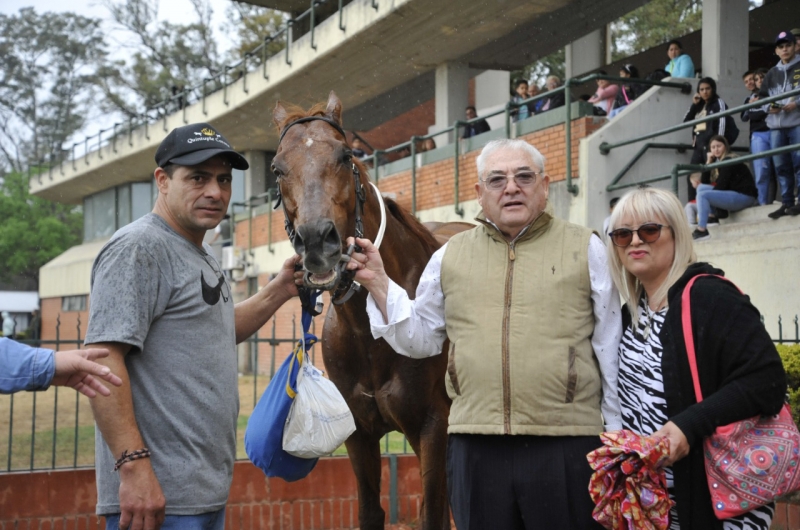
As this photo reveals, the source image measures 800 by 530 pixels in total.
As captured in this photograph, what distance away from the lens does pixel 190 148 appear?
3045 millimetres

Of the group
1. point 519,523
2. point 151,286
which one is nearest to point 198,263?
point 151,286

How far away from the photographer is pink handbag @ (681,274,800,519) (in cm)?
246

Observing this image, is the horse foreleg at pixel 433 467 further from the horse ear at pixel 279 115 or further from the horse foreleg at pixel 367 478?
the horse ear at pixel 279 115

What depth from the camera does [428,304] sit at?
3146 mm

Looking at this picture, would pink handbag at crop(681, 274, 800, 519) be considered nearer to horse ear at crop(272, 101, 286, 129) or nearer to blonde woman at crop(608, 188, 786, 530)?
blonde woman at crop(608, 188, 786, 530)

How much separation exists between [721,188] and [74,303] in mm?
32652

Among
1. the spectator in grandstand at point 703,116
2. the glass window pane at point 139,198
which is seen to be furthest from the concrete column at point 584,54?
the glass window pane at point 139,198

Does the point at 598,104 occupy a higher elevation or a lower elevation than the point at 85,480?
higher

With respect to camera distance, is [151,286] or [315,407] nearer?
[151,286]

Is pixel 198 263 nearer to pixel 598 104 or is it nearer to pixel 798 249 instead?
pixel 798 249

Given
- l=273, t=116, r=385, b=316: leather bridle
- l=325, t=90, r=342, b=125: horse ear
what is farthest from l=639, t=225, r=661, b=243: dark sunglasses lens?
l=325, t=90, r=342, b=125: horse ear

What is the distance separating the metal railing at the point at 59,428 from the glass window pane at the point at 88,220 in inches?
812

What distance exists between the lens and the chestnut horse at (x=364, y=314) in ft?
11.5

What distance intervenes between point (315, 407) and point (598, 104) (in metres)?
9.54
